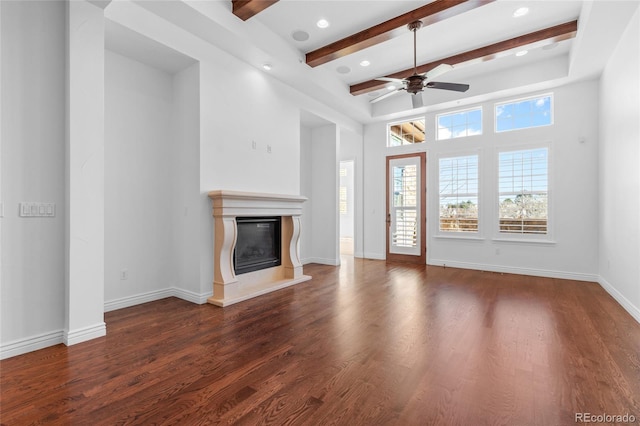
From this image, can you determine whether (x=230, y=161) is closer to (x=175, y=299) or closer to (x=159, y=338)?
(x=175, y=299)

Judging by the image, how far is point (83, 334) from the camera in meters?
2.61

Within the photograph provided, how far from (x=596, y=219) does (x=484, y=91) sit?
2.79 meters

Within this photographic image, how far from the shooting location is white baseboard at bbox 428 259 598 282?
4.98 metres

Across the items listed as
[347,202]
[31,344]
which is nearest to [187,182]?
[31,344]

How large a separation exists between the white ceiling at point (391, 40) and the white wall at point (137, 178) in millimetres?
383

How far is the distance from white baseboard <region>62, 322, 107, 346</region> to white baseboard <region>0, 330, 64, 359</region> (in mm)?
54

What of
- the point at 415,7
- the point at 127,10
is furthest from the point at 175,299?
the point at 415,7

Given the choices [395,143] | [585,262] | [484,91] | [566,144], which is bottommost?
[585,262]

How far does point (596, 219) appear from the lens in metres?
4.86

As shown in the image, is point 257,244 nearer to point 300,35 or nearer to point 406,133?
point 300,35

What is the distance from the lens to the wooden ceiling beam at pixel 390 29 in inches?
134

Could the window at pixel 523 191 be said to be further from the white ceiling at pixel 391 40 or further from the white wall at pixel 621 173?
the white ceiling at pixel 391 40

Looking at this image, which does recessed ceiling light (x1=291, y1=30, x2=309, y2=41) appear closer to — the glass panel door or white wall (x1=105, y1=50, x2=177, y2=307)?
white wall (x1=105, y1=50, x2=177, y2=307)

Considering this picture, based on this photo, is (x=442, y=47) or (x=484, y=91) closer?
(x=442, y=47)
